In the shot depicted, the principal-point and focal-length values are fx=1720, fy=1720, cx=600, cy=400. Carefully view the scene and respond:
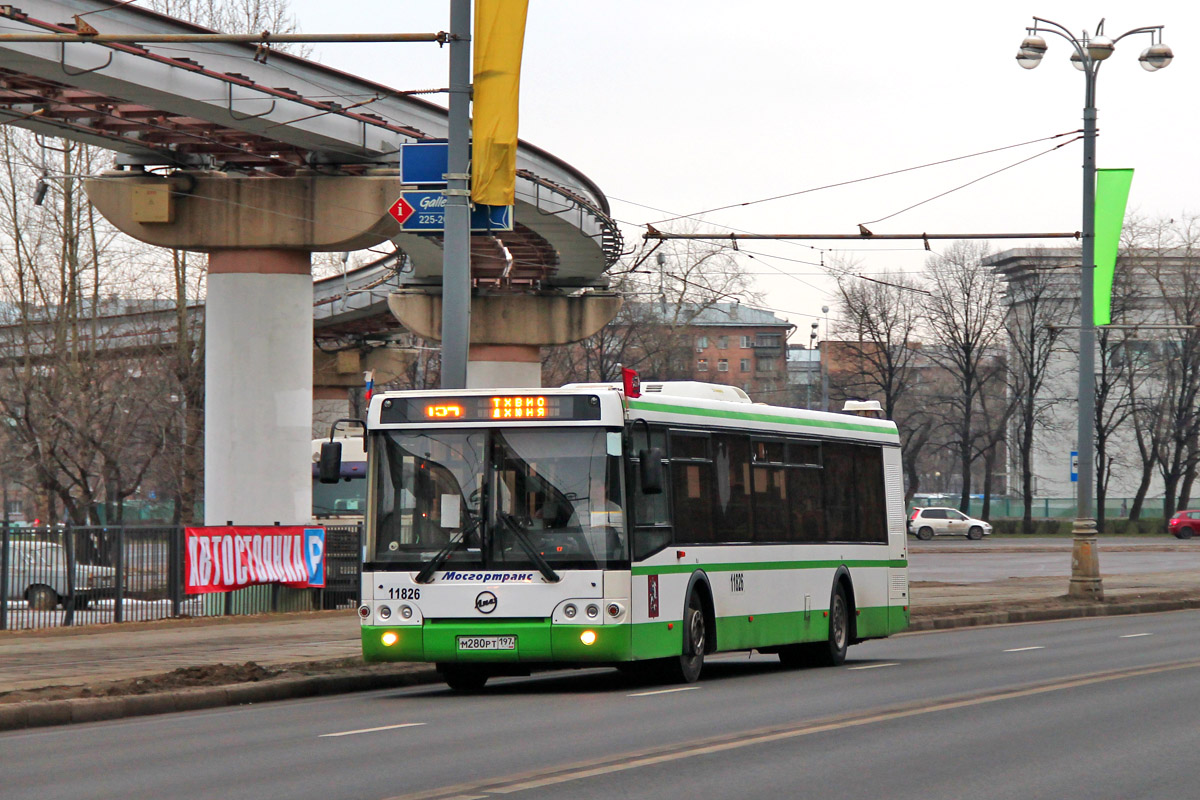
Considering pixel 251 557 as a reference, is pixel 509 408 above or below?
above

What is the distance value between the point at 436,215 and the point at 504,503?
544 centimetres

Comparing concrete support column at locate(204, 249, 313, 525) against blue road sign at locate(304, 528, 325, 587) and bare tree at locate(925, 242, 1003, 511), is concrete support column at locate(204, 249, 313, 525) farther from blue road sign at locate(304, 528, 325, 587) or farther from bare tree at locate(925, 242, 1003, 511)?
bare tree at locate(925, 242, 1003, 511)

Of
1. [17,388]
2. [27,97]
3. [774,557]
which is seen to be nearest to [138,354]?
[17,388]

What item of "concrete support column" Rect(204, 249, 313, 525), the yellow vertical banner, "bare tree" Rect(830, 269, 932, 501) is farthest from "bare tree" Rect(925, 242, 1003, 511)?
the yellow vertical banner

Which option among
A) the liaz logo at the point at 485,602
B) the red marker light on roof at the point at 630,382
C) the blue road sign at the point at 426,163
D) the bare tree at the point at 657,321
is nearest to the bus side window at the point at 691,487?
the red marker light on roof at the point at 630,382

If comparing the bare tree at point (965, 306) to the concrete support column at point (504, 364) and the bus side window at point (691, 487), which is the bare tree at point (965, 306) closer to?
the concrete support column at point (504, 364)

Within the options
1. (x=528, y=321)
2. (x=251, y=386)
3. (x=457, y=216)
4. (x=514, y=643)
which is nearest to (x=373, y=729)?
(x=514, y=643)

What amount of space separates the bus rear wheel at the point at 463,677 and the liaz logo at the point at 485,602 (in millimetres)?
1288

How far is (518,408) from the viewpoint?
15219 millimetres

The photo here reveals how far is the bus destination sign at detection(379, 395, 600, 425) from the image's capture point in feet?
49.8

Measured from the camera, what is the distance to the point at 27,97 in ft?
84.4

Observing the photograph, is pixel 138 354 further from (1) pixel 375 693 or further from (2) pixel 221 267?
(1) pixel 375 693

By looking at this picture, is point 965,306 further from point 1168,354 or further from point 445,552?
point 445,552

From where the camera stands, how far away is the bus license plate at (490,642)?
48.5ft
